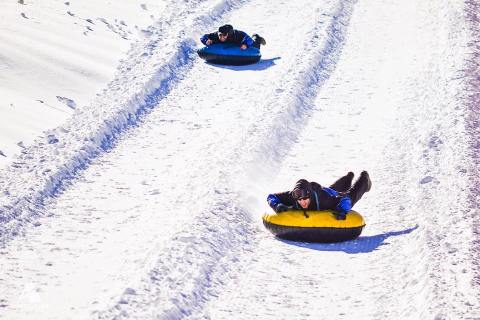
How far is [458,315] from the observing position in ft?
26.9

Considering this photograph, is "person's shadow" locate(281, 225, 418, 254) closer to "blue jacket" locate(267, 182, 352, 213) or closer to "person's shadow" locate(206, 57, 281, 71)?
"blue jacket" locate(267, 182, 352, 213)

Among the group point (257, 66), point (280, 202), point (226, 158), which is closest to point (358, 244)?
point (280, 202)

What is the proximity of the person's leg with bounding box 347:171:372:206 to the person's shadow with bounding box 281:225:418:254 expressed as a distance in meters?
0.69

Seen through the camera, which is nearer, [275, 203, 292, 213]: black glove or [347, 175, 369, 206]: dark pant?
[275, 203, 292, 213]: black glove

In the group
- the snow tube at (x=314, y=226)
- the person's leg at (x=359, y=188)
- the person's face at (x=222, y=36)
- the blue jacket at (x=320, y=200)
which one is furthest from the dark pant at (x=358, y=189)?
the person's face at (x=222, y=36)

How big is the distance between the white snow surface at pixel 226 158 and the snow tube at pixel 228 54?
219 millimetres

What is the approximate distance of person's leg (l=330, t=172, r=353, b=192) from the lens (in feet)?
36.0

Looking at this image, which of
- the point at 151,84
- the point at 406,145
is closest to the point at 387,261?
the point at 406,145

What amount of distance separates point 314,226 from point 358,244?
57cm

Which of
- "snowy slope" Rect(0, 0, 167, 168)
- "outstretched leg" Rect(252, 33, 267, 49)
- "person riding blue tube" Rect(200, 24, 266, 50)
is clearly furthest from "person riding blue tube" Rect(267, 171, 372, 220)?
"outstretched leg" Rect(252, 33, 267, 49)

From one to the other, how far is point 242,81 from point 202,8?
189 inches

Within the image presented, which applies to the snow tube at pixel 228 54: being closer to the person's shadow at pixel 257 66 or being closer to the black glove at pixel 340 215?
the person's shadow at pixel 257 66

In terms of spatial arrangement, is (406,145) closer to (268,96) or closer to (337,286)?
(268,96)

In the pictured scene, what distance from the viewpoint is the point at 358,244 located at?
33.0 feet
